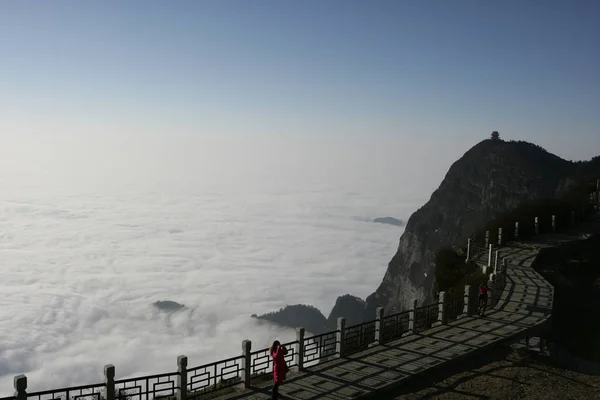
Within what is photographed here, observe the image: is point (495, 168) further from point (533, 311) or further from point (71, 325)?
point (71, 325)

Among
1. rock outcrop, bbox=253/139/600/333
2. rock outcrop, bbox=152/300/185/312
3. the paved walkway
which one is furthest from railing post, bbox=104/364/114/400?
rock outcrop, bbox=152/300/185/312

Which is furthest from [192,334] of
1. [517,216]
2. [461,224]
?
[517,216]

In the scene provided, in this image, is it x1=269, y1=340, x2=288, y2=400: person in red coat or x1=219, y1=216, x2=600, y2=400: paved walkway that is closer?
x1=269, y1=340, x2=288, y2=400: person in red coat

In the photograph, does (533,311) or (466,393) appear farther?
(533,311)

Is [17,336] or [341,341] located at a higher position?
[341,341]

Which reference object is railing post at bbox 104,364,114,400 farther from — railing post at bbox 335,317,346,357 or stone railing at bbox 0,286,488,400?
railing post at bbox 335,317,346,357

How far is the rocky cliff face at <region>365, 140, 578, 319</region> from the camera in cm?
11088

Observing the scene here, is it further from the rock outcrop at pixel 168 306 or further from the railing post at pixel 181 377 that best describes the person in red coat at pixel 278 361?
the rock outcrop at pixel 168 306

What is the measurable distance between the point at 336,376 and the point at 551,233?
1515 inches

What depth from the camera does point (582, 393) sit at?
53.7ft

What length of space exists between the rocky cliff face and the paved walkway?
259 feet

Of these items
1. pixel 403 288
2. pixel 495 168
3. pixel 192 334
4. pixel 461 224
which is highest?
pixel 495 168

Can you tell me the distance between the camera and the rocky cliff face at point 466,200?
11088 centimetres

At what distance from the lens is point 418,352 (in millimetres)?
19062
